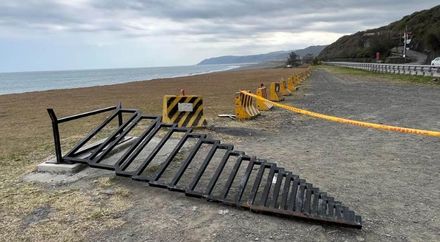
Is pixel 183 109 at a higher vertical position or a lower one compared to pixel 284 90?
higher

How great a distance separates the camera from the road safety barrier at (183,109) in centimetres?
959

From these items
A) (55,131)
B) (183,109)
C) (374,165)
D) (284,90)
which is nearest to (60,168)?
(55,131)

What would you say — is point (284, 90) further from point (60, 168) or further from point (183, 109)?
point (60, 168)

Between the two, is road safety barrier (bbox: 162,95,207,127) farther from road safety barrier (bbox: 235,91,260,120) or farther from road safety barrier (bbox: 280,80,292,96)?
road safety barrier (bbox: 280,80,292,96)

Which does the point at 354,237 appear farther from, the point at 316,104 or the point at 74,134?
the point at 316,104

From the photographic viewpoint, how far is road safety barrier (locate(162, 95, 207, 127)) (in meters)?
9.59

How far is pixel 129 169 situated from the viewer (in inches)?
239

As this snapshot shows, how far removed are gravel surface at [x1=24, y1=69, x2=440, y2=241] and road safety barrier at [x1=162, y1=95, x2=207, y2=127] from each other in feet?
1.82

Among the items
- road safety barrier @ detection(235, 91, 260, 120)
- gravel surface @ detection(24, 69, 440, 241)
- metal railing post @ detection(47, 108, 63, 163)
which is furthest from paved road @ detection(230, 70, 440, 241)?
metal railing post @ detection(47, 108, 63, 163)

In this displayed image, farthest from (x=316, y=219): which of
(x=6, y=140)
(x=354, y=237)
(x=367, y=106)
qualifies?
(x=367, y=106)

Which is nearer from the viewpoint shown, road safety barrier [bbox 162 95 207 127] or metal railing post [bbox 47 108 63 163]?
metal railing post [bbox 47 108 63 163]

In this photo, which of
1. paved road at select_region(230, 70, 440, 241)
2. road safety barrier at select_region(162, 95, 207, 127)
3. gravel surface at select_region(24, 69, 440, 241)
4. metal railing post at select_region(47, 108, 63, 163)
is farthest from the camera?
road safety barrier at select_region(162, 95, 207, 127)

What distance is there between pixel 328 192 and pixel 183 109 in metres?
5.32

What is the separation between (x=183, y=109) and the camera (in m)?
9.68
